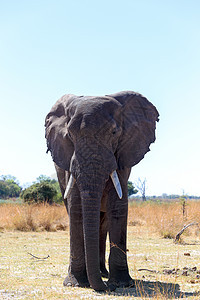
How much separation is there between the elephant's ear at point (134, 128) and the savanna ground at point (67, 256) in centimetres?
166

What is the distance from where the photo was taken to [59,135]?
704 centimetres

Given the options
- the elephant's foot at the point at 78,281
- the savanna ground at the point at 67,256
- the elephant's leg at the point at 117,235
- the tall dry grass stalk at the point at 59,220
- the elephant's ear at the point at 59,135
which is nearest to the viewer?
the savanna ground at the point at 67,256

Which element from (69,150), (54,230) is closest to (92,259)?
(69,150)

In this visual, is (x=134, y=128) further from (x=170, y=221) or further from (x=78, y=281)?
(x=170, y=221)

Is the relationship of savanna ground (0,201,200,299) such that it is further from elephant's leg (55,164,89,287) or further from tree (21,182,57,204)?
tree (21,182,57,204)

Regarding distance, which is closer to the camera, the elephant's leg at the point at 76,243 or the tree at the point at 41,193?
the elephant's leg at the point at 76,243

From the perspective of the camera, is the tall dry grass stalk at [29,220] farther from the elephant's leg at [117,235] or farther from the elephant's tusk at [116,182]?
the elephant's tusk at [116,182]

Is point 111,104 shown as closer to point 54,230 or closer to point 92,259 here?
point 92,259

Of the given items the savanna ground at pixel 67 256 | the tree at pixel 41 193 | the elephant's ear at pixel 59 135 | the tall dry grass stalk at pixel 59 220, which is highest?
the elephant's ear at pixel 59 135

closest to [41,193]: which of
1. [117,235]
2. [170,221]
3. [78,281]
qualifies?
[170,221]

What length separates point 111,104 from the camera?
254 inches

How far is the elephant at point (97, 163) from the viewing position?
5.86m

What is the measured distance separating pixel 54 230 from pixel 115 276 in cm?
1111

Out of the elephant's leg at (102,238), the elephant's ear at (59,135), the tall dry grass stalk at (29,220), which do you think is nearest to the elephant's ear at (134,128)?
the elephant's ear at (59,135)
